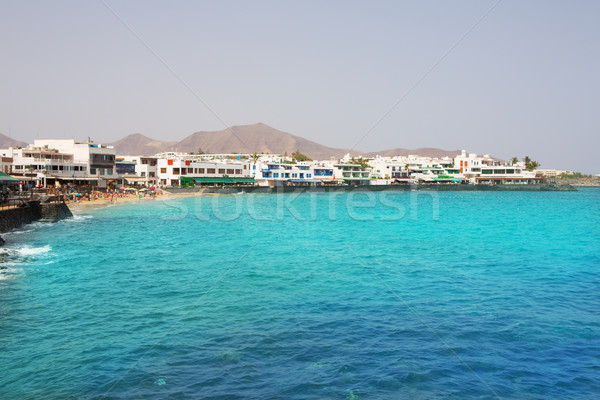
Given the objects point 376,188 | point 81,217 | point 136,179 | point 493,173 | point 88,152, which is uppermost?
point 88,152

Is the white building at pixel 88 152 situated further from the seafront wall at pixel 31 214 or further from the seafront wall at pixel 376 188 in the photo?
the seafront wall at pixel 31 214

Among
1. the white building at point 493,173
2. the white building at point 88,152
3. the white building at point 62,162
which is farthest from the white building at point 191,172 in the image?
the white building at point 493,173

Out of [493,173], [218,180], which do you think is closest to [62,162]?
[218,180]

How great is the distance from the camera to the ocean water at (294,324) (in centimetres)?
1129

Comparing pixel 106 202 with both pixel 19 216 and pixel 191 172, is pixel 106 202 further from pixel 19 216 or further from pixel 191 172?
pixel 191 172

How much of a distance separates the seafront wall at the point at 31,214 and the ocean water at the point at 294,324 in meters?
5.95

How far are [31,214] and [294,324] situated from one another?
37.9 meters

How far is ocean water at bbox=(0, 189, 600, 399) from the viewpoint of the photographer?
1129 centimetres

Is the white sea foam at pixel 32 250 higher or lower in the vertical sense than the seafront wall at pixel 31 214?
lower

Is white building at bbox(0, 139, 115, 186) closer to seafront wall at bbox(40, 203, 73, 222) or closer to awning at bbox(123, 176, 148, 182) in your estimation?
awning at bbox(123, 176, 148, 182)

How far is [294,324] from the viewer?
15367 millimetres

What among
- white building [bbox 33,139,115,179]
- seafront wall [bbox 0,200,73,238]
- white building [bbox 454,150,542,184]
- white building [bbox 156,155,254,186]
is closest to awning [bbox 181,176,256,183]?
white building [bbox 156,155,254,186]

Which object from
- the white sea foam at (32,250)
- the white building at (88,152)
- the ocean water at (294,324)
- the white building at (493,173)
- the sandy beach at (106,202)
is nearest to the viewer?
the ocean water at (294,324)

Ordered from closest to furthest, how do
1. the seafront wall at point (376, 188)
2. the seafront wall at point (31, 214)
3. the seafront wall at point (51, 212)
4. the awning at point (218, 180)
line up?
the seafront wall at point (31, 214) → the seafront wall at point (51, 212) → the awning at point (218, 180) → the seafront wall at point (376, 188)
